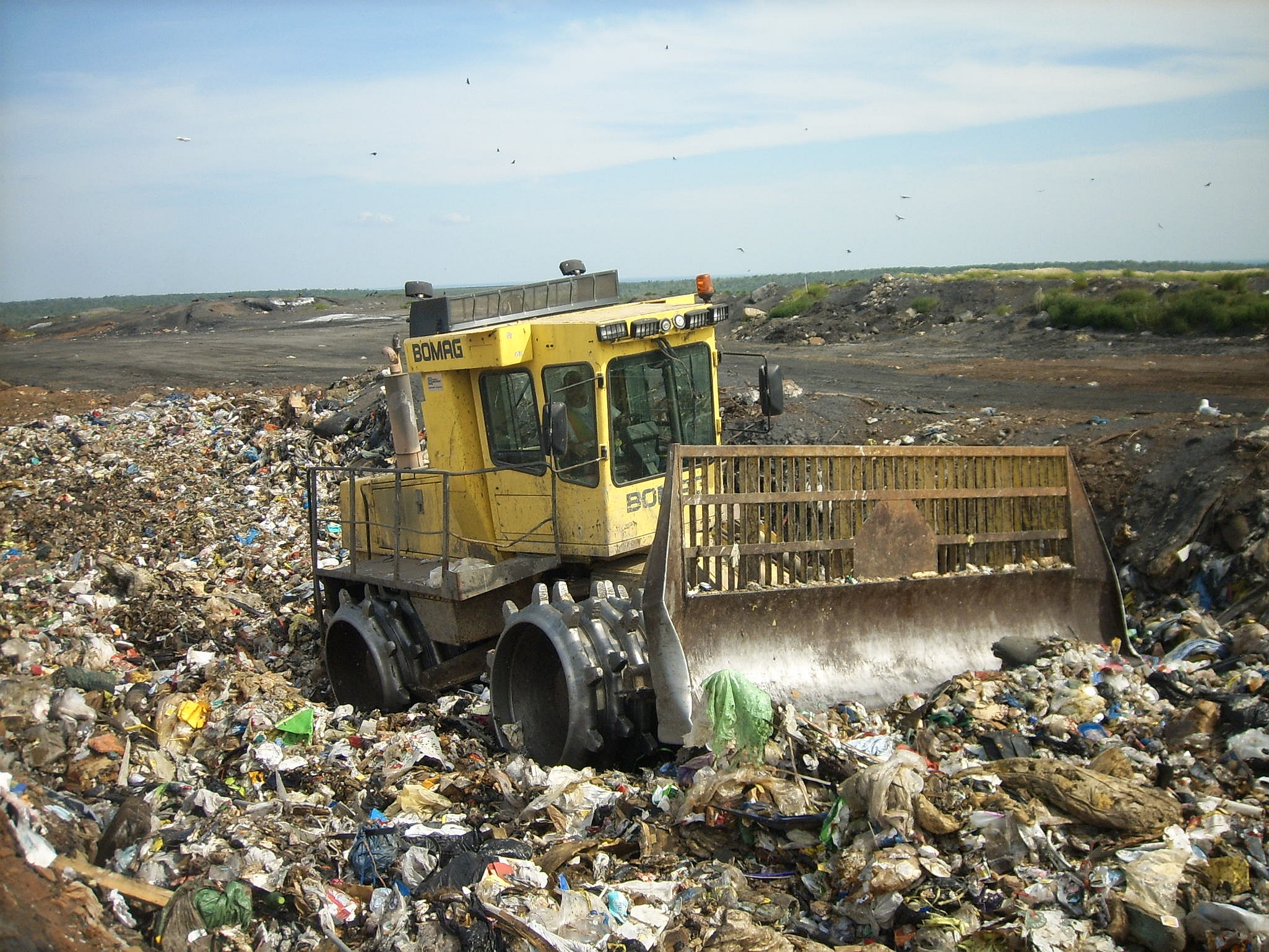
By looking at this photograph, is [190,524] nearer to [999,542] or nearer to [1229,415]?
[999,542]

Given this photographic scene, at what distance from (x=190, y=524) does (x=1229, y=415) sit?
12.2 meters

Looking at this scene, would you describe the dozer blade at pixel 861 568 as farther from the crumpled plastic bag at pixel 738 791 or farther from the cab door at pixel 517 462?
the cab door at pixel 517 462

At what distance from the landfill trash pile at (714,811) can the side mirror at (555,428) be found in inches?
60.4

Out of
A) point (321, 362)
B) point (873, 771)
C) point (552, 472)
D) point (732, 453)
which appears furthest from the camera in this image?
point (321, 362)

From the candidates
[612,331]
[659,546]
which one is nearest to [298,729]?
[659,546]

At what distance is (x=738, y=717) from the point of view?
5031 millimetres

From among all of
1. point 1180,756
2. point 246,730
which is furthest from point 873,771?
point 246,730

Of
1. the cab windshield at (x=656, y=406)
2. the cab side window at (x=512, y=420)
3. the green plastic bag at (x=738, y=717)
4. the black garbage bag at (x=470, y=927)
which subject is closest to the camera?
the black garbage bag at (x=470, y=927)

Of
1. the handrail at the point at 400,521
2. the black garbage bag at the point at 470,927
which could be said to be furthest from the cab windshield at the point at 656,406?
the black garbage bag at the point at 470,927

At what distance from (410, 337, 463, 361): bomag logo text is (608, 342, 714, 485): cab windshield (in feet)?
3.69

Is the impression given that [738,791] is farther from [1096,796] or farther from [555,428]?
[555,428]

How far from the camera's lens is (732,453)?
568 centimetres

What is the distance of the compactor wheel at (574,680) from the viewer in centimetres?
538

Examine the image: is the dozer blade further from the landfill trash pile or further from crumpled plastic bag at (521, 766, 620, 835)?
crumpled plastic bag at (521, 766, 620, 835)
